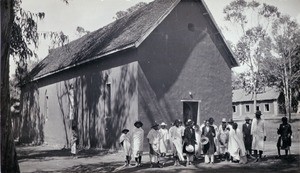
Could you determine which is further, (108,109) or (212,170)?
(108,109)

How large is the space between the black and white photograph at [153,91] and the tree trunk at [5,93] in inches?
1.0

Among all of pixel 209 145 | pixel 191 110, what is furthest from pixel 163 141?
pixel 191 110

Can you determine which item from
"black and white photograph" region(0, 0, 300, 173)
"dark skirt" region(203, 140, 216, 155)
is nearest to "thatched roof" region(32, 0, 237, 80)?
"black and white photograph" region(0, 0, 300, 173)

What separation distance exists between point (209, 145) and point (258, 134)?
1762 millimetres

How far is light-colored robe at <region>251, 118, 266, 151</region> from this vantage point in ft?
39.9

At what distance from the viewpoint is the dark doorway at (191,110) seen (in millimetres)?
16203

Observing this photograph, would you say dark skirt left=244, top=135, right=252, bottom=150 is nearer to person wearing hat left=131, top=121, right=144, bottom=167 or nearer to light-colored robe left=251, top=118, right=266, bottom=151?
light-colored robe left=251, top=118, right=266, bottom=151

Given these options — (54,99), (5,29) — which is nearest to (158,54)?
(5,29)

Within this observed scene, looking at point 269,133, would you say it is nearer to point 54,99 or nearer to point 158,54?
point 158,54

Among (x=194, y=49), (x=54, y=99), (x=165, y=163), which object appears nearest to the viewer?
(x=165, y=163)

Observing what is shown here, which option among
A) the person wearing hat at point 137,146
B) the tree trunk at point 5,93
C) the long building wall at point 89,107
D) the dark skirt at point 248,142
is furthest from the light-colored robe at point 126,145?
the dark skirt at point 248,142

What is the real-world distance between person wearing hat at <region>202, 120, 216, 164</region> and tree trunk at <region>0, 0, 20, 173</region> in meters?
6.04

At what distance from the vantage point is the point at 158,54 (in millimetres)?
15328

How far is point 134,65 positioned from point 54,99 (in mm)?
8597
